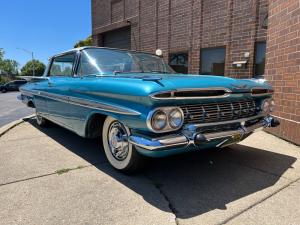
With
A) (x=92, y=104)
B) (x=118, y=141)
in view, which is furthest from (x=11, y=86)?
(x=118, y=141)

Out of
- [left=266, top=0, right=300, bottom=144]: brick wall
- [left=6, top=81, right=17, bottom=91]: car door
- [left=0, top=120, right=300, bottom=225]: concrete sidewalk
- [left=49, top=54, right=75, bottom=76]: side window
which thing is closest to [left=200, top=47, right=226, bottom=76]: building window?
[left=266, top=0, right=300, bottom=144]: brick wall

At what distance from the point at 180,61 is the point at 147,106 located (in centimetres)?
841

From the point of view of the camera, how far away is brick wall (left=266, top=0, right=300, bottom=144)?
15.0 ft

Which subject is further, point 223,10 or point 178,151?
point 223,10

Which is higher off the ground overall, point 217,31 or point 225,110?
point 217,31

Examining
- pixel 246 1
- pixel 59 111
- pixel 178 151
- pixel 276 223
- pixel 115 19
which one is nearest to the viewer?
pixel 276 223

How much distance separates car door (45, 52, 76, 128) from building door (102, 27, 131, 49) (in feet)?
29.3

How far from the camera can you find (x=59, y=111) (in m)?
4.48

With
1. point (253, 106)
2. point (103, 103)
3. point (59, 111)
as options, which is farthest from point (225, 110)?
point (59, 111)

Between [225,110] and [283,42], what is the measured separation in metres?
2.92

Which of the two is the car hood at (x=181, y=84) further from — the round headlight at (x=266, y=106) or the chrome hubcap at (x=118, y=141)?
the chrome hubcap at (x=118, y=141)

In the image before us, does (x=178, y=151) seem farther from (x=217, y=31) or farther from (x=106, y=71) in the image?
(x=217, y=31)

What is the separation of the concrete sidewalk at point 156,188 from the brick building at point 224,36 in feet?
4.83

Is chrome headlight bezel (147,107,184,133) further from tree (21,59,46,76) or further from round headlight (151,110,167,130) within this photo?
tree (21,59,46,76)
